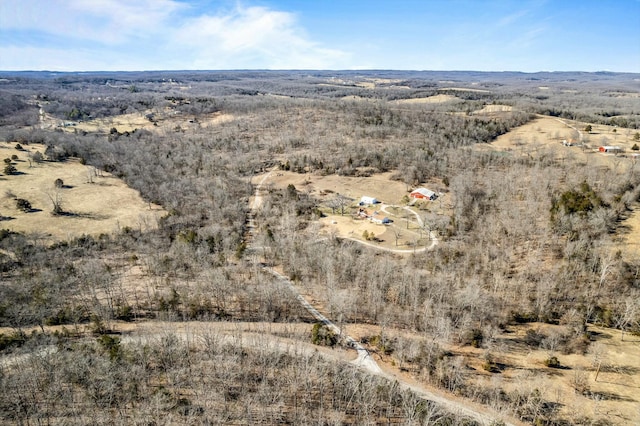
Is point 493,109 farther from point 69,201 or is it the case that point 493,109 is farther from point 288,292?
point 69,201

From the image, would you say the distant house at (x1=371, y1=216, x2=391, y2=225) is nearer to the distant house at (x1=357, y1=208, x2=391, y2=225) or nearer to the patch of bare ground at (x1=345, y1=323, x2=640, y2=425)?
the distant house at (x1=357, y1=208, x2=391, y2=225)

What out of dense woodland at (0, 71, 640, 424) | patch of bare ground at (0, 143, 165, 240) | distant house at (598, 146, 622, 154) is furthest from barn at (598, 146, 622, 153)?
patch of bare ground at (0, 143, 165, 240)

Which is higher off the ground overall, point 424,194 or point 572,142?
point 572,142

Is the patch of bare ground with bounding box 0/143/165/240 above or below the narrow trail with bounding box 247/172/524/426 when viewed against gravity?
above

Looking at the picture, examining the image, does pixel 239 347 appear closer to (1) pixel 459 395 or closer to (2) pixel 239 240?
(1) pixel 459 395

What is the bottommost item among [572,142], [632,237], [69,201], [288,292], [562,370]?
[562,370]

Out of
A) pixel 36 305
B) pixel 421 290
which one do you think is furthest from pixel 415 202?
pixel 36 305

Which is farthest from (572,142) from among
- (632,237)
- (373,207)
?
(373,207)
